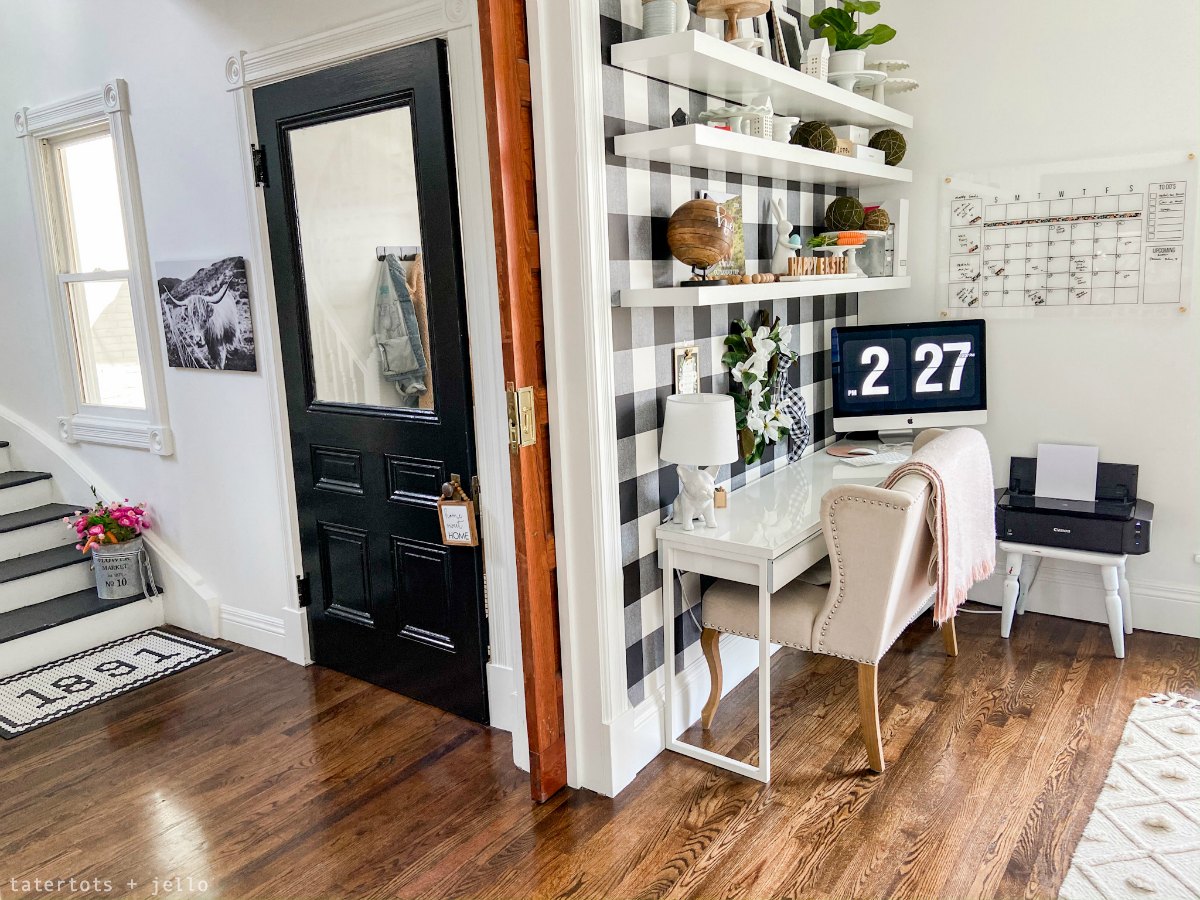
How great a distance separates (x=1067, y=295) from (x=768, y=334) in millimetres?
1285

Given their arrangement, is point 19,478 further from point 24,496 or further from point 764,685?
point 764,685

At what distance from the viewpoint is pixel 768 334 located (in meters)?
2.87

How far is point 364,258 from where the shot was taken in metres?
2.78

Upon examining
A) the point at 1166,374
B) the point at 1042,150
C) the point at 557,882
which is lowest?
the point at 557,882

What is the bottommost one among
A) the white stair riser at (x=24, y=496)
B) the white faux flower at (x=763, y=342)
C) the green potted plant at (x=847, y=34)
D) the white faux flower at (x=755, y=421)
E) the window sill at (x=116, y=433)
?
the white stair riser at (x=24, y=496)

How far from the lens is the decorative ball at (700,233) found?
2.32 m

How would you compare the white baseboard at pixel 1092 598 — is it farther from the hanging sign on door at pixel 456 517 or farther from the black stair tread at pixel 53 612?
the black stair tread at pixel 53 612

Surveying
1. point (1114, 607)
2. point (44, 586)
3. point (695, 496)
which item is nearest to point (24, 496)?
point (44, 586)

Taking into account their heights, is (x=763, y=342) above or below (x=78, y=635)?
above

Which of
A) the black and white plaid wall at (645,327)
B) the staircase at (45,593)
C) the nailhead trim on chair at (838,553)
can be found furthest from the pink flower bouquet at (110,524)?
the nailhead trim on chair at (838,553)

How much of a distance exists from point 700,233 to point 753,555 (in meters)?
0.88

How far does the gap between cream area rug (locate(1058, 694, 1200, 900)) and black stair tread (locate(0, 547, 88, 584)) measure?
3.82 m

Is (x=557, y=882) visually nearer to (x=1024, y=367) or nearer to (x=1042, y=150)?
(x=1024, y=367)

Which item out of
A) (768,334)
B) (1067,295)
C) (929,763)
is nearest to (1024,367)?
(1067,295)
